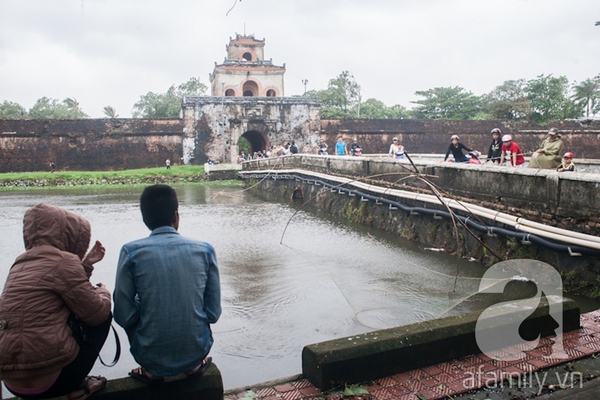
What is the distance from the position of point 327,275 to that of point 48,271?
17.0ft

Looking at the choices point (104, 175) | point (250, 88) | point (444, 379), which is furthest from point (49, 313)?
point (250, 88)

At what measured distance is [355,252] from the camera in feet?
29.2

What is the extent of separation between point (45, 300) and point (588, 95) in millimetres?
48947

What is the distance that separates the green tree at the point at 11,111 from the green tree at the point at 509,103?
40.8m

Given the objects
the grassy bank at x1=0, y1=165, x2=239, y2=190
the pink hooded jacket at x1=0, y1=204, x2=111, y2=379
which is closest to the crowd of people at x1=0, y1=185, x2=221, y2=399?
the pink hooded jacket at x1=0, y1=204, x2=111, y2=379

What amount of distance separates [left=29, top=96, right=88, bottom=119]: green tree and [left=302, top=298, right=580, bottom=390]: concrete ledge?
5800 cm

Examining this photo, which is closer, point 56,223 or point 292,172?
point 56,223

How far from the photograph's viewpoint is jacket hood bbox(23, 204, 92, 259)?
262 cm

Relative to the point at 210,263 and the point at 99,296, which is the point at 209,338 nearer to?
the point at 210,263

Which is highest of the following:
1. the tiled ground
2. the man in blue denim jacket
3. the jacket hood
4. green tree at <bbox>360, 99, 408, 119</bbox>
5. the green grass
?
green tree at <bbox>360, 99, 408, 119</bbox>

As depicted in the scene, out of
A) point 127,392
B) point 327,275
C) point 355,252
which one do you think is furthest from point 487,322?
point 355,252

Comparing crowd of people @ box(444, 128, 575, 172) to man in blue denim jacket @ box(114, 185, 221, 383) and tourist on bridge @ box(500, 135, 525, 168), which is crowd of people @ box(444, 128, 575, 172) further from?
man in blue denim jacket @ box(114, 185, 221, 383)

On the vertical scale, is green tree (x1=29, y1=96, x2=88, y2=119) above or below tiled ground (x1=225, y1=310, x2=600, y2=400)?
above

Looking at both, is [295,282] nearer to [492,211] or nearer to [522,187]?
[492,211]
